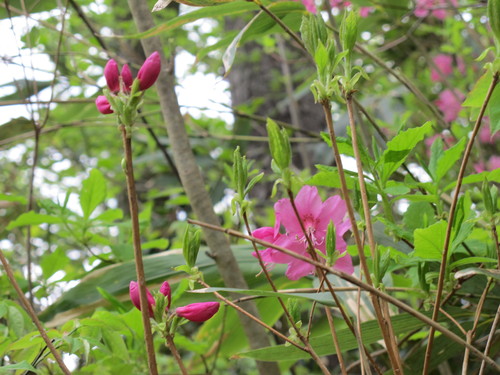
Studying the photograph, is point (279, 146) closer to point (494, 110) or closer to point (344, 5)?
point (494, 110)

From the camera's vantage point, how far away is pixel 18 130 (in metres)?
0.93

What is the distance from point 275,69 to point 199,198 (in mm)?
2232


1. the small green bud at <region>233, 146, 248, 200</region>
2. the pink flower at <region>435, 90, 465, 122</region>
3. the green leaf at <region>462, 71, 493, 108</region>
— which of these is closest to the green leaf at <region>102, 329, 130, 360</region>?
the small green bud at <region>233, 146, 248, 200</region>

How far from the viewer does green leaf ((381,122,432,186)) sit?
0.49 metres

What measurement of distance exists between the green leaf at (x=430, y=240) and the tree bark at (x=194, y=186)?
337 millimetres

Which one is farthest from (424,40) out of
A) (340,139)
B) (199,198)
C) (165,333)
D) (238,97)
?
(165,333)

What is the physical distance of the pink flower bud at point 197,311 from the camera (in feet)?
1.37

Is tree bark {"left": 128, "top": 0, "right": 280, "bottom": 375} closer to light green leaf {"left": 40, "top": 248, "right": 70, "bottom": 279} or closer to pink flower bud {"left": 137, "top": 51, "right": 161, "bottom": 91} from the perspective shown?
light green leaf {"left": 40, "top": 248, "right": 70, "bottom": 279}

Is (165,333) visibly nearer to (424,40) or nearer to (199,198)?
(199,198)

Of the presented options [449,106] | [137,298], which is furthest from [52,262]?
[449,106]

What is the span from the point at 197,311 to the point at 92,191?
54cm

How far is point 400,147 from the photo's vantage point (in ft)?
1.65

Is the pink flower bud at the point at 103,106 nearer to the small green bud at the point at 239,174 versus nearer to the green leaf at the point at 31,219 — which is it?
the small green bud at the point at 239,174

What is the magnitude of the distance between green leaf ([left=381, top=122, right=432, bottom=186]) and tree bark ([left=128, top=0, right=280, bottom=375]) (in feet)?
Answer: 1.07
